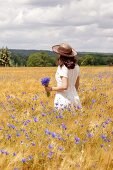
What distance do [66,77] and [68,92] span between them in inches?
15.6

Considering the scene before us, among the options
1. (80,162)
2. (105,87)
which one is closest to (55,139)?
(80,162)

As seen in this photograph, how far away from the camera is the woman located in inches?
239

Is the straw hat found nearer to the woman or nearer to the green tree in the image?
the woman

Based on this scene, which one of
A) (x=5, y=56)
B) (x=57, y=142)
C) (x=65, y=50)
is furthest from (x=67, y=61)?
(x=5, y=56)

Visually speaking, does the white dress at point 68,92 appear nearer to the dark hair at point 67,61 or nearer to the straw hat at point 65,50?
the dark hair at point 67,61

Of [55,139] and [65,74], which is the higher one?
[65,74]

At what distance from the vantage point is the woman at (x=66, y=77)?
606 centimetres

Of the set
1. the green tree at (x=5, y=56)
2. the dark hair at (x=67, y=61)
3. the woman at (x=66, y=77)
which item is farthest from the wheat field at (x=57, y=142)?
the green tree at (x=5, y=56)

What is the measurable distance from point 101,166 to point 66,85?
2744mm

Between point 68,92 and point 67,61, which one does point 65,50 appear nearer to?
point 67,61

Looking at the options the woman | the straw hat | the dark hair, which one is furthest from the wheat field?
the straw hat

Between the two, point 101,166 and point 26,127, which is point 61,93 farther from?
point 101,166

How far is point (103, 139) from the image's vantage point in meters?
4.25

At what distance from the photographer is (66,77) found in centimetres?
611
